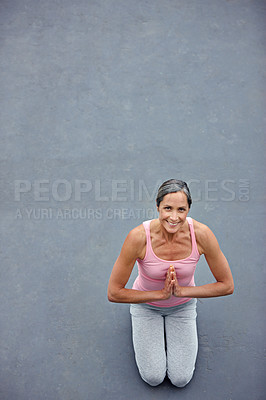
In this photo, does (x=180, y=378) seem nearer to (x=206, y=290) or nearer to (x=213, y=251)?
(x=206, y=290)

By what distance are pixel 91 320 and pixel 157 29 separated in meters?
2.26

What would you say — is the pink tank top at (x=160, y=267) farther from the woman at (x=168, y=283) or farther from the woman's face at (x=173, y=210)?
the woman's face at (x=173, y=210)

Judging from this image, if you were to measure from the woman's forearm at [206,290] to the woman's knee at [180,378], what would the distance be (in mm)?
473

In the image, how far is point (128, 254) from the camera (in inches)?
72.4

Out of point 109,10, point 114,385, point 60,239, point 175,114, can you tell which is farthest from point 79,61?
point 114,385

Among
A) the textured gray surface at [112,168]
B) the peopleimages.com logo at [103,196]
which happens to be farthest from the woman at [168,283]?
the peopleimages.com logo at [103,196]

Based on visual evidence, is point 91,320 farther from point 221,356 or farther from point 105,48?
point 105,48

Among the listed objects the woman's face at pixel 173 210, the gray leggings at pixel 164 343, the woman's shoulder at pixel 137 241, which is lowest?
the gray leggings at pixel 164 343

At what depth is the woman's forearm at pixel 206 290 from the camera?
190 centimetres

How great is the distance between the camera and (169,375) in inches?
83.0

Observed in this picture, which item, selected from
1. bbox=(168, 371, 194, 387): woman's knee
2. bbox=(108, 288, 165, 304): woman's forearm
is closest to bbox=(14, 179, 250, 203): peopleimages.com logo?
bbox=(108, 288, 165, 304): woman's forearm

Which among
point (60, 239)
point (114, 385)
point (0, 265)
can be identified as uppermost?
point (60, 239)

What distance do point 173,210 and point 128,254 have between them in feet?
0.98

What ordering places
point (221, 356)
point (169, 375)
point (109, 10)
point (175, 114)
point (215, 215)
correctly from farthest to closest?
point (109, 10) < point (175, 114) < point (215, 215) < point (221, 356) < point (169, 375)
